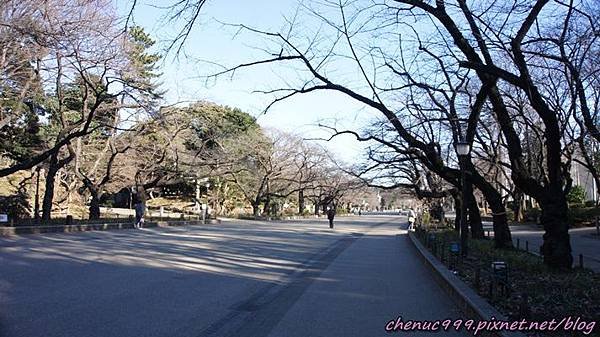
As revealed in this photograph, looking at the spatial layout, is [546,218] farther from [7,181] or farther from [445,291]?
[7,181]

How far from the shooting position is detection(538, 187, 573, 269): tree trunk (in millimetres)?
11750

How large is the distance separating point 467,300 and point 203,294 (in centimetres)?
435

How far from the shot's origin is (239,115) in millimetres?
64812

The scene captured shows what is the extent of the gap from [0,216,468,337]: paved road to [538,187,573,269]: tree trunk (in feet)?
8.65

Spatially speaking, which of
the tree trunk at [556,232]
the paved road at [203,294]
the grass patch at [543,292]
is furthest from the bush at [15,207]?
the tree trunk at [556,232]

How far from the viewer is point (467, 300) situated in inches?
321

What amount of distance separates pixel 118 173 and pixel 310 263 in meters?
30.3

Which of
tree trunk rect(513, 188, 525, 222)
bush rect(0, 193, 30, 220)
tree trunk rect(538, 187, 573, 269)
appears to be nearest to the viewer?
tree trunk rect(538, 187, 573, 269)

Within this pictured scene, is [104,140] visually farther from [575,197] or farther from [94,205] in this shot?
[575,197]

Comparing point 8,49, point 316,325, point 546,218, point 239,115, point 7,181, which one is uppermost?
point 239,115

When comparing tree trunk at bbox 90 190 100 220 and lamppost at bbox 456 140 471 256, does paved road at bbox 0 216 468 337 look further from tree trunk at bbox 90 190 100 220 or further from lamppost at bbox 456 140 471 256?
tree trunk at bbox 90 190 100 220

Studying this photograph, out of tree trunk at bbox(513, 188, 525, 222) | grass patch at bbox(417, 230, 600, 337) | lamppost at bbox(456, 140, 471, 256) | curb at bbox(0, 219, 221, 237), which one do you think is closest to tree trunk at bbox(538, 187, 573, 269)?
grass patch at bbox(417, 230, 600, 337)

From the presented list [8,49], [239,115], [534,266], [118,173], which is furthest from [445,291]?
[239,115]

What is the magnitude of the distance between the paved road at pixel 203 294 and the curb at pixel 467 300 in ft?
0.75
